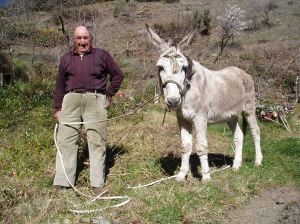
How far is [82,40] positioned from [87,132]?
120 centimetres

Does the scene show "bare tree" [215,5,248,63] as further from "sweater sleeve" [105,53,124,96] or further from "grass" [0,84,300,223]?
"sweater sleeve" [105,53,124,96]

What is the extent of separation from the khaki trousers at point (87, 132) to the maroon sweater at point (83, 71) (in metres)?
0.12

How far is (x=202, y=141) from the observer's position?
583cm

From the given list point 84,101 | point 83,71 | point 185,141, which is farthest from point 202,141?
point 83,71

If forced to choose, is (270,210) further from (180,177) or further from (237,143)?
(237,143)

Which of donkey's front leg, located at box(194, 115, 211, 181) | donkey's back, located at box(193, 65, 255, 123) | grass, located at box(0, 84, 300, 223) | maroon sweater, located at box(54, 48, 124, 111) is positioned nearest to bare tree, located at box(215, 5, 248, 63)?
grass, located at box(0, 84, 300, 223)

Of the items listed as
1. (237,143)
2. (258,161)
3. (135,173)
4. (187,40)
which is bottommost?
(258,161)

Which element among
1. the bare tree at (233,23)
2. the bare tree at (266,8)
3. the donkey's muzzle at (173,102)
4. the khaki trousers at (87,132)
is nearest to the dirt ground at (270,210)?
the donkey's muzzle at (173,102)

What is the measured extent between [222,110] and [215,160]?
4.93ft

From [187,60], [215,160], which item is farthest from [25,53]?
[187,60]

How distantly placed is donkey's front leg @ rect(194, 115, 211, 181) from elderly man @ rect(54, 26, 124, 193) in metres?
1.23

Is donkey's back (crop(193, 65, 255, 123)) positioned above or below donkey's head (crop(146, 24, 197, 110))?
below

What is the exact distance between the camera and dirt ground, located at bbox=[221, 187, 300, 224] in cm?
496

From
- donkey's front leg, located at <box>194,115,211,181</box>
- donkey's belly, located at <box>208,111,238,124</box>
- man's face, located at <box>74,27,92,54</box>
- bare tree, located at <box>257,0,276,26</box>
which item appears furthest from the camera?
bare tree, located at <box>257,0,276,26</box>
